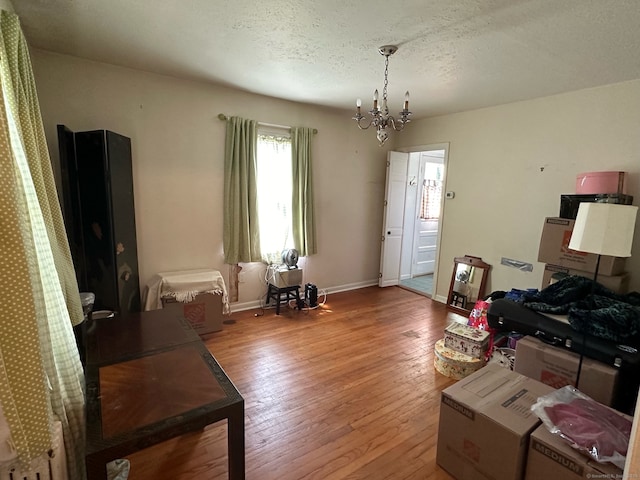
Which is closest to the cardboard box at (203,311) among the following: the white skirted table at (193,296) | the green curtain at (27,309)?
the white skirted table at (193,296)

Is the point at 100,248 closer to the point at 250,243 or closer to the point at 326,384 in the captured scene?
the point at 250,243

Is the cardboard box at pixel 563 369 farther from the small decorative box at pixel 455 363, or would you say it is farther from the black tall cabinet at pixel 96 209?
the black tall cabinet at pixel 96 209

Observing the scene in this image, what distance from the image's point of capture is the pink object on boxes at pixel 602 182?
2.68m

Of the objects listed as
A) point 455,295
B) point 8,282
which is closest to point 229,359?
point 8,282

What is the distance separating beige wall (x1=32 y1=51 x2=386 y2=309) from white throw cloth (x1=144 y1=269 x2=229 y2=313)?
0.86 feet

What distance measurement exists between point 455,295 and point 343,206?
195 centimetres

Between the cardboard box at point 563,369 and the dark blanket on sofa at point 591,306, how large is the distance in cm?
21

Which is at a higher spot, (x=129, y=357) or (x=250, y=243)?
(x=250, y=243)

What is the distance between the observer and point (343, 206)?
15.2 feet

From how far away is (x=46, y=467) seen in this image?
1067 millimetres

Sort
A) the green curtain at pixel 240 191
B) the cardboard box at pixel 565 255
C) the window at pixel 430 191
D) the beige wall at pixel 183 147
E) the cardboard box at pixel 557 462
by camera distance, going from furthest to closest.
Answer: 1. the window at pixel 430 191
2. the green curtain at pixel 240 191
3. the beige wall at pixel 183 147
4. the cardboard box at pixel 565 255
5. the cardboard box at pixel 557 462

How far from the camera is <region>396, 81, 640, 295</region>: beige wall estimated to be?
288 cm

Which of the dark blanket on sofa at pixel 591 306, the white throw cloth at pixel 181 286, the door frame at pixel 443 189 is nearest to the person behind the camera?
the dark blanket on sofa at pixel 591 306

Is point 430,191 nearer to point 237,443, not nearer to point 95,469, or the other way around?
point 237,443
